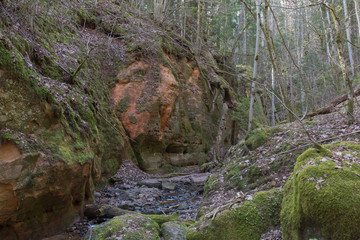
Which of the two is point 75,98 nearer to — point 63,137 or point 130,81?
point 63,137

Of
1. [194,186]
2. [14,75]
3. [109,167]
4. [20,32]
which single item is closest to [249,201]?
[14,75]

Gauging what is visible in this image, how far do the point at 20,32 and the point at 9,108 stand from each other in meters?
2.59

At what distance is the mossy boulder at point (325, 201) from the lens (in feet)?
8.13

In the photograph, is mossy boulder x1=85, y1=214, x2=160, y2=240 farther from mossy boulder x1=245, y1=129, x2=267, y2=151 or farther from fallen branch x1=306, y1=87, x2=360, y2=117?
fallen branch x1=306, y1=87, x2=360, y2=117

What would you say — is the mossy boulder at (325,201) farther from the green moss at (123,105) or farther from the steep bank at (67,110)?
the green moss at (123,105)

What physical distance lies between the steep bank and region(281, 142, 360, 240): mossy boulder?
1.69m

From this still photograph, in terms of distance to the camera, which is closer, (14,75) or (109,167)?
(14,75)

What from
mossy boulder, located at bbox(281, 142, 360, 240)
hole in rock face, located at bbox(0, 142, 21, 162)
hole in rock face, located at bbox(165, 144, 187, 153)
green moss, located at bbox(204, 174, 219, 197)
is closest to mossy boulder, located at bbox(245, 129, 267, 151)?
green moss, located at bbox(204, 174, 219, 197)

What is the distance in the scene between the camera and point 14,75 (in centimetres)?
496

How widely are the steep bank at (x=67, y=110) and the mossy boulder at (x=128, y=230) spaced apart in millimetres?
1372

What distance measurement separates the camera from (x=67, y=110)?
22.2 feet

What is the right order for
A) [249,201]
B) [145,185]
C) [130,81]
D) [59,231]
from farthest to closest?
[130,81]
[145,185]
[59,231]
[249,201]

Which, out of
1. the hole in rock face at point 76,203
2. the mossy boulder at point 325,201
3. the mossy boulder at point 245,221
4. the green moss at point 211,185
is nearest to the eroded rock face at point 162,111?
the green moss at point 211,185

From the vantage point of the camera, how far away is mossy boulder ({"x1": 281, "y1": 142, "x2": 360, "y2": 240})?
2.48m
